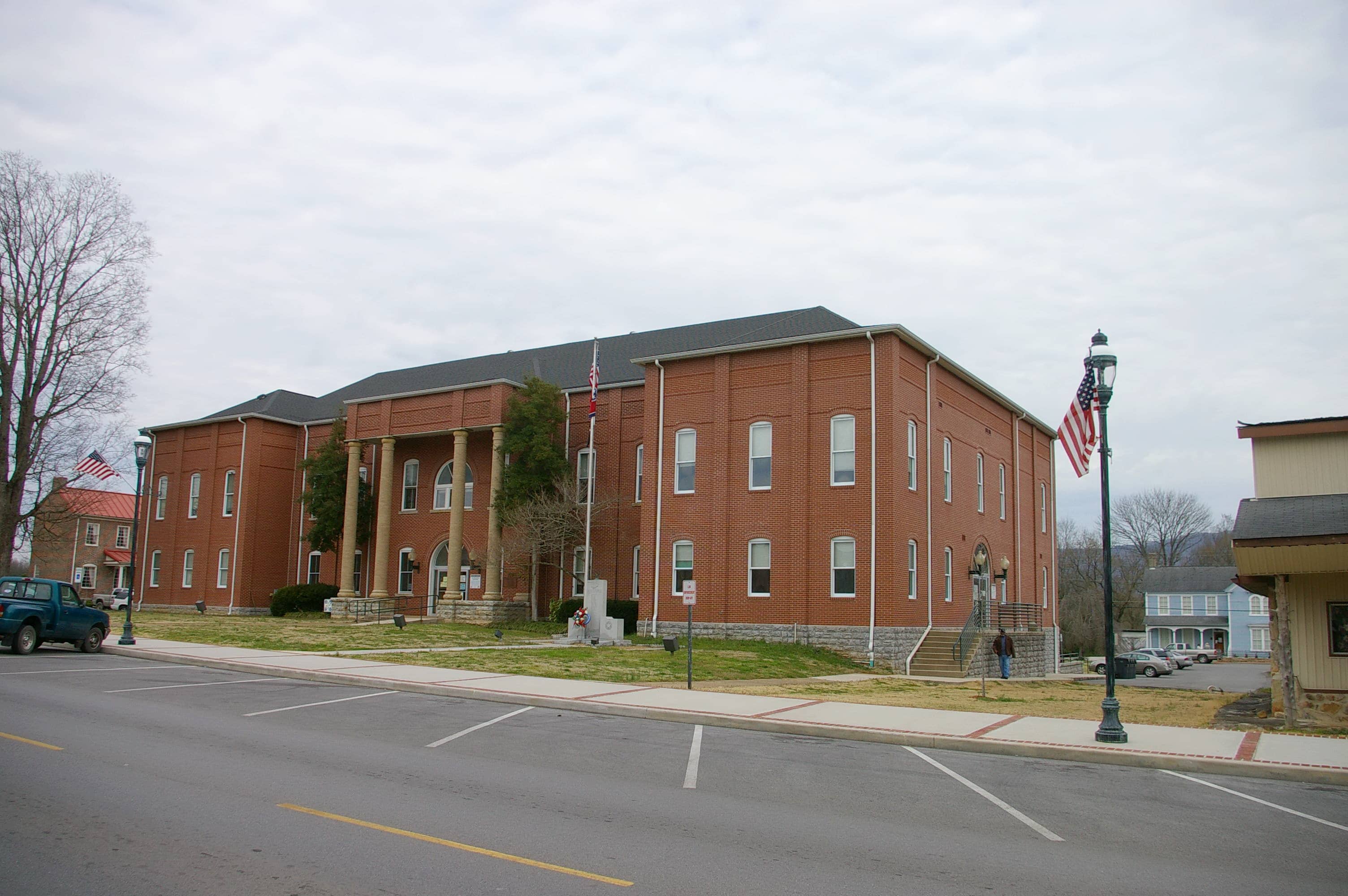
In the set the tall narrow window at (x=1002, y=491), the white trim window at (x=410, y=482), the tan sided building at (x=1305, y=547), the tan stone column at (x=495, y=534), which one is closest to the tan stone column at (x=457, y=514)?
the tan stone column at (x=495, y=534)

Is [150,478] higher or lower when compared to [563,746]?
higher

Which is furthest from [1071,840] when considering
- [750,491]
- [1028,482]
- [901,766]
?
[1028,482]

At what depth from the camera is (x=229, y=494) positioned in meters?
51.5

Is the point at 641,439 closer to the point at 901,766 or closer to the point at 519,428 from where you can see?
the point at 519,428

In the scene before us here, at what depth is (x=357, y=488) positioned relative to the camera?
45.5 meters

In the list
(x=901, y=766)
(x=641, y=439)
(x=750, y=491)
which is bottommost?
(x=901, y=766)

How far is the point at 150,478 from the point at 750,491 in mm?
39746

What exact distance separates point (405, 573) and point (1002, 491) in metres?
27.6

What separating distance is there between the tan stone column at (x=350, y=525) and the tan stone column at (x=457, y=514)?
16.7ft

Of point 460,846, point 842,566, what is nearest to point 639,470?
point 842,566

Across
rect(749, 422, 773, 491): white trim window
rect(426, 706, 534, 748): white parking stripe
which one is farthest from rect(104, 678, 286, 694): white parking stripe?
rect(749, 422, 773, 491): white trim window

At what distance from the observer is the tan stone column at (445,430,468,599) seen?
41.2 metres

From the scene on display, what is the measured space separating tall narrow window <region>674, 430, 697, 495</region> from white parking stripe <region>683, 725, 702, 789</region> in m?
20.4

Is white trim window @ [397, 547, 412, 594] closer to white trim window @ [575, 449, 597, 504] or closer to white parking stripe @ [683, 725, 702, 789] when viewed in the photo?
white trim window @ [575, 449, 597, 504]
